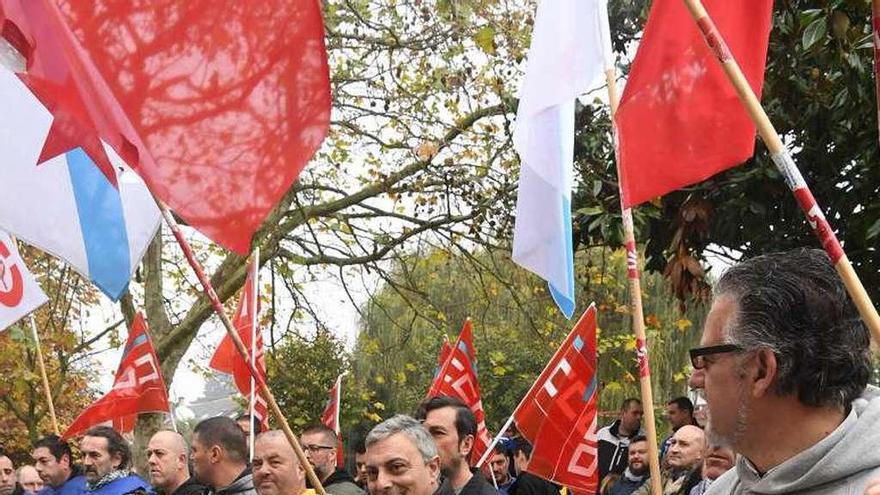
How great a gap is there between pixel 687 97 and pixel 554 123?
5.23ft

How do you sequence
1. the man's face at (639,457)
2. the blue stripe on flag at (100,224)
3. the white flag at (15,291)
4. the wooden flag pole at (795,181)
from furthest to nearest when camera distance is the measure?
the man's face at (639,457)
the white flag at (15,291)
the blue stripe on flag at (100,224)
the wooden flag pole at (795,181)

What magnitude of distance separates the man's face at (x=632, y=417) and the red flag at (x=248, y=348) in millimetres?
2552

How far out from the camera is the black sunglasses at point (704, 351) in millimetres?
2727

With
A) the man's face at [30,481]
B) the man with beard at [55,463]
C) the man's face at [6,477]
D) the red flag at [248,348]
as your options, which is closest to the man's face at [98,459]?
the red flag at [248,348]

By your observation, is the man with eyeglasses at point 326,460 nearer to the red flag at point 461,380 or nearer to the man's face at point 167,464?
the man's face at point 167,464

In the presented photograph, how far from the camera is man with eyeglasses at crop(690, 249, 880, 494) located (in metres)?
2.60

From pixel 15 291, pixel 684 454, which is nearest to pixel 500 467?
pixel 684 454

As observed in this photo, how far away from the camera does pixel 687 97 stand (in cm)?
447

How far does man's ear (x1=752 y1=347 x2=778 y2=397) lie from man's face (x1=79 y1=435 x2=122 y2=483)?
6.45 metres

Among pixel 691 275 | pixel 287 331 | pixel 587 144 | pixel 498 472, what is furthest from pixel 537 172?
pixel 287 331

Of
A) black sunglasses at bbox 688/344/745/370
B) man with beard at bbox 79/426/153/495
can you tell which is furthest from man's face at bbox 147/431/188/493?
black sunglasses at bbox 688/344/745/370

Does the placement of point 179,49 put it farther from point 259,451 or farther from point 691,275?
point 691,275

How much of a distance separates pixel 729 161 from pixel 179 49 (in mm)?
1746

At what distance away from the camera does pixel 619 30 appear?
8.72 metres
